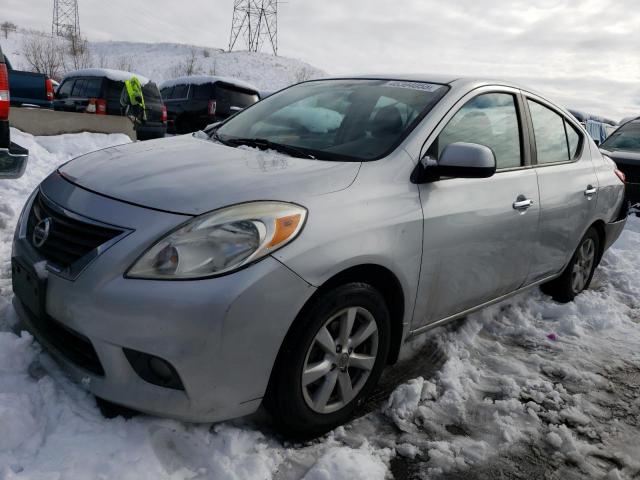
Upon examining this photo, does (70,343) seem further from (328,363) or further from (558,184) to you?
(558,184)

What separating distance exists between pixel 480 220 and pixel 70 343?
78.3 inches

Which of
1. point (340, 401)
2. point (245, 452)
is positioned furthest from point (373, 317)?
point (245, 452)

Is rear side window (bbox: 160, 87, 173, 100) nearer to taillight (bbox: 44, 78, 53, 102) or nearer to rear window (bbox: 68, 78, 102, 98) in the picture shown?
rear window (bbox: 68, 78, 102, 98)

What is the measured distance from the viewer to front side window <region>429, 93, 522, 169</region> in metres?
2.79

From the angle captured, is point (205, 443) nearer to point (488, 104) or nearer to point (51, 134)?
point (488, 104)

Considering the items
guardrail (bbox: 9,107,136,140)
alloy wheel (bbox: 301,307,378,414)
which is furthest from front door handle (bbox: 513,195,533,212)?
guardrail (bbox: 9,107,136,140)

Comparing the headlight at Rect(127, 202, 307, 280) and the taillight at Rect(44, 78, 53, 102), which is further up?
the headlight at Rect(127, 202, 307, 280)

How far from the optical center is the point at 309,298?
2.00 m

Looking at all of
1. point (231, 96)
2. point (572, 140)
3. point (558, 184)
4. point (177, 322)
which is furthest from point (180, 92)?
point (177, 322)

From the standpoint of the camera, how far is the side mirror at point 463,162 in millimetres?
2459

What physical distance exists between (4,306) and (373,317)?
1893 mm

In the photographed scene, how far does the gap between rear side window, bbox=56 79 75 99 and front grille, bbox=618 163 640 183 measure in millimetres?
10531

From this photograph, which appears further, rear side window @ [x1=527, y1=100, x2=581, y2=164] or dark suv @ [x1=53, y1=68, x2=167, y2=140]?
dark suv @ [x1=53, y1=68, x2=167, y2=140]

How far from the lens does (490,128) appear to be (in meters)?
3.11
